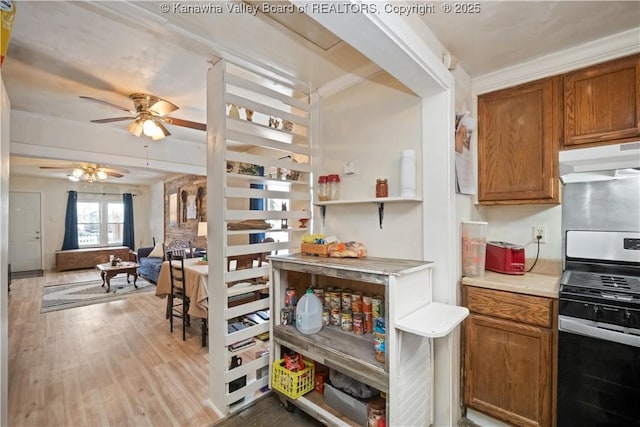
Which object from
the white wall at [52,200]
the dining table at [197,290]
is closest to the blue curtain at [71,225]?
the white wall at [52,200]

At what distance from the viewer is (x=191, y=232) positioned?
639 cm

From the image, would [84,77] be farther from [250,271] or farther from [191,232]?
[191,232]

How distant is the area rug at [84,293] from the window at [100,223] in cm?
284

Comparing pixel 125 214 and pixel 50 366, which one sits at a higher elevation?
pixel 125 214

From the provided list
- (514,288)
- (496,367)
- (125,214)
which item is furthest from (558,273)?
(125,214)

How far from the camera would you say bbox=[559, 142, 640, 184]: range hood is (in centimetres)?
155

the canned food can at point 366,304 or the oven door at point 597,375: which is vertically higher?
the canned food can at point 366,304

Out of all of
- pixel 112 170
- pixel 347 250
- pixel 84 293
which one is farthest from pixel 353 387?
pixel 112 170

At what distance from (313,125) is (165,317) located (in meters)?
3.21

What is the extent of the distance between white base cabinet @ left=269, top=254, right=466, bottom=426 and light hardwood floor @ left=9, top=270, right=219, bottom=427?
30.9 inches

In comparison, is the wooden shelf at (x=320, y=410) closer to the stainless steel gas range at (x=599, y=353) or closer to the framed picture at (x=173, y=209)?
the stainless steel gas range at (x=599, y=353)

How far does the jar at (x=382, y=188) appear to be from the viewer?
6.14ft

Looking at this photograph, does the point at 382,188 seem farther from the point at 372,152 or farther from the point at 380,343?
the point at 380,343

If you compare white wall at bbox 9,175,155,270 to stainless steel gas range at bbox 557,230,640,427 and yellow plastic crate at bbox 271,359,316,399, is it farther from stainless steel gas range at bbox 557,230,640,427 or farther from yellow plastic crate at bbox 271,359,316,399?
stainless steel gas range at bbox 557,230,640,427
